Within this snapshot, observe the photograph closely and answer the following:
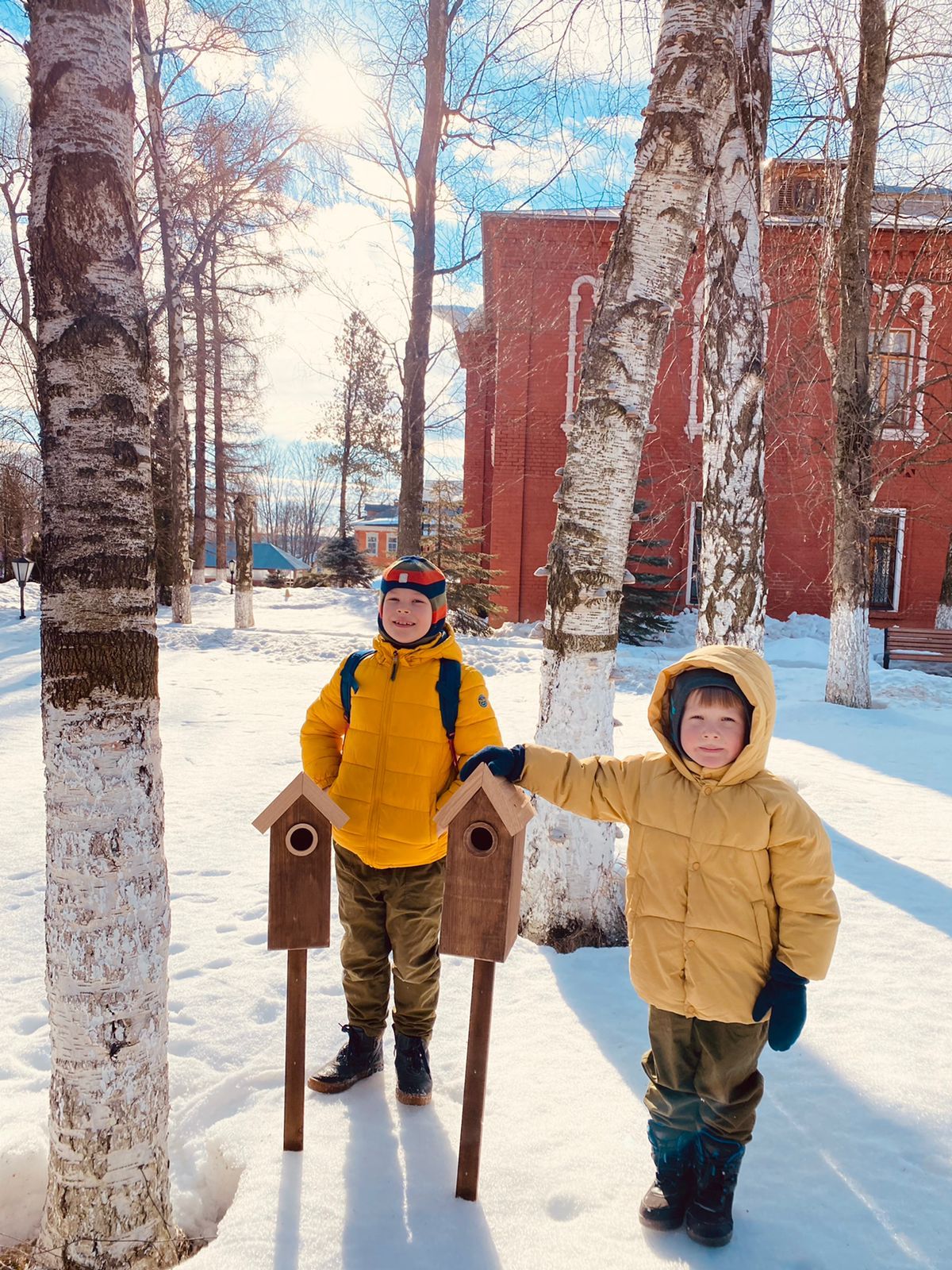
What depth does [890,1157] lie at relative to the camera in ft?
7.71

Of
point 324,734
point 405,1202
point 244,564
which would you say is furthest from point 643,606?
point 405,1202

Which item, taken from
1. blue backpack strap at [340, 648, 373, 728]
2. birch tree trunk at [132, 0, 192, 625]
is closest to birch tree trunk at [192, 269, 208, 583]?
birch tree trunk at [132, 0, 192, 625]

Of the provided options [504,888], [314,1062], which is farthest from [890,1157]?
[314,1062]

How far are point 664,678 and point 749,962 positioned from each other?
71 cm

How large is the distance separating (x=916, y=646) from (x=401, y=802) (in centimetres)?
1190

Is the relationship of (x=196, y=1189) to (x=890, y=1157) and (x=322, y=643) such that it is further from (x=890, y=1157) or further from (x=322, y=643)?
(x=322, y=643)

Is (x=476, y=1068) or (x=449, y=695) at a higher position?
(x=449, y=695)

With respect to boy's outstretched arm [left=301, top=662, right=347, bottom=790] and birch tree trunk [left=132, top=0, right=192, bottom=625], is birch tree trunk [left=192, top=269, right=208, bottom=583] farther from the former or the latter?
boy's outstretched arm [left=301, top=662, right=347, bottom=790]

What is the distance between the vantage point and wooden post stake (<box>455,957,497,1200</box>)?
2074mm

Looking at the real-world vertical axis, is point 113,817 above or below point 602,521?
below

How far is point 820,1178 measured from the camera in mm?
2262

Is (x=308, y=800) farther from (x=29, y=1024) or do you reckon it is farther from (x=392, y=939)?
(x=29, y=1024)

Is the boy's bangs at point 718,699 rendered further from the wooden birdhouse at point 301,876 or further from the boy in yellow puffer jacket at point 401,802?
the wooden birdhouse at point 301,876

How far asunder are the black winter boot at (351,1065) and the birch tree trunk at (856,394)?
782 centimetres
